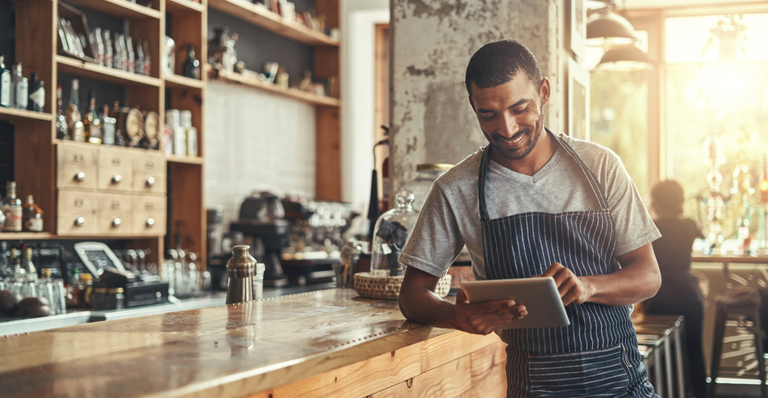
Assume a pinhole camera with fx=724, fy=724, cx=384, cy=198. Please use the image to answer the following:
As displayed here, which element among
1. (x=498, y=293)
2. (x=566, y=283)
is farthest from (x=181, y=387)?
(x=566, y=283)

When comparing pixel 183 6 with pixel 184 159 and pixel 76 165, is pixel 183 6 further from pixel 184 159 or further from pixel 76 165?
pixel 76 165

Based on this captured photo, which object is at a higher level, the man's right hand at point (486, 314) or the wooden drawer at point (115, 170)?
the wooden drawer at point (115, 170)

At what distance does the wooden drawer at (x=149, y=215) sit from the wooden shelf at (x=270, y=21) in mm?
1756

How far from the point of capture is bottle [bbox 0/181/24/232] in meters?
3.76

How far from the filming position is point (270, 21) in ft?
19.7

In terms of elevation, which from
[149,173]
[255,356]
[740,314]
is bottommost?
[740,314]

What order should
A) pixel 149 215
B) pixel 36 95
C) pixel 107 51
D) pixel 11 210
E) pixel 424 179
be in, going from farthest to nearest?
pixel 149 215 → pixel 107 51 → pixel 36 95 → pixel 11 210 → pixel 424 179

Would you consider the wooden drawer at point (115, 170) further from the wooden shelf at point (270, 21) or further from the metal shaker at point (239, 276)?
the metal shaker at point (239, 276)

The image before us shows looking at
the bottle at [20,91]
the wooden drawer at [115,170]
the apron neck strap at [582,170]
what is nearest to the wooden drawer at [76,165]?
the wooden drawer at [115,170]

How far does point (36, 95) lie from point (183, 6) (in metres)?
1.40

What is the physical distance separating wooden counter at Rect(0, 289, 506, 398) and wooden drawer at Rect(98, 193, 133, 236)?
8.02 ft

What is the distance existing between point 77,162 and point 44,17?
0.81 meters

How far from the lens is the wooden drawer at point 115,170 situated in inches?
165

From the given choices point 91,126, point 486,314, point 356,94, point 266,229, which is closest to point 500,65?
point 486,314
